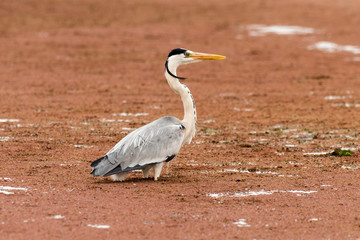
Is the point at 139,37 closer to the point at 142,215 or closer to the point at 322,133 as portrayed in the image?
the point at 322,133

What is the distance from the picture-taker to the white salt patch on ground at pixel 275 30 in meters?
32.4

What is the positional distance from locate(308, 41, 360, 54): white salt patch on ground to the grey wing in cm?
2025

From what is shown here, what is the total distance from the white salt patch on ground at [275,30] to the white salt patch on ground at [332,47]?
123 inches

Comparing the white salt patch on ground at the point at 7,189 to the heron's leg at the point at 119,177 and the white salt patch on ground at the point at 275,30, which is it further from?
the white salt patch on ground at the point at 275,30

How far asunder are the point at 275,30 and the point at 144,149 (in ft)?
83.4

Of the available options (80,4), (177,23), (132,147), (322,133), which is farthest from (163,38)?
(132,147)

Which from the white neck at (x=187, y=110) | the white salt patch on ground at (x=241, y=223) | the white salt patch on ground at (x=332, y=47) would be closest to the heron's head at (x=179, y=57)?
the white neck at (x=187, y=110)

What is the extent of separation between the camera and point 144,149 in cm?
878

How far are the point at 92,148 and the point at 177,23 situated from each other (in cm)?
2408

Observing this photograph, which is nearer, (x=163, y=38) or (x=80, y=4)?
(x=163, y=38)

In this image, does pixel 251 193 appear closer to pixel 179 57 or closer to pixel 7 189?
pixel 179 57

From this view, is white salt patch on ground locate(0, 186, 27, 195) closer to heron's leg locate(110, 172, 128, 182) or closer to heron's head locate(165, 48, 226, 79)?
heron's leg locate(110, 172, 128, 182)

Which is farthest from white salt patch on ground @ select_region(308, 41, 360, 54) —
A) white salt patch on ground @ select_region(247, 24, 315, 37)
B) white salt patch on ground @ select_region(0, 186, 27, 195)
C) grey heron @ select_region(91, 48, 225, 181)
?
white salt patch on ground @ select_region(0, 186, 27, 195)

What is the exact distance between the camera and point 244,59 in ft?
85.9
